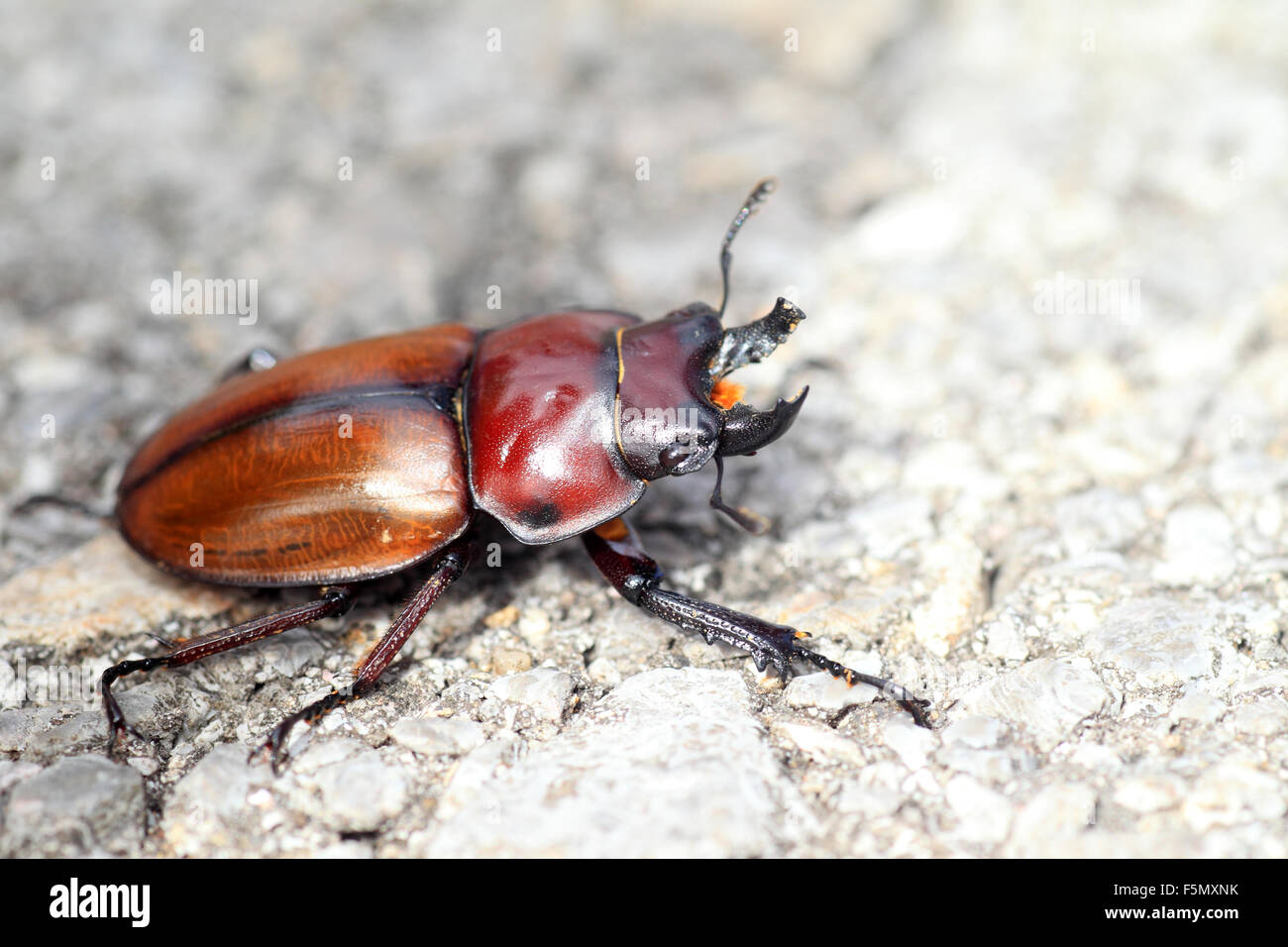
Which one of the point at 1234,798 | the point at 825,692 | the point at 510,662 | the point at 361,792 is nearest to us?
the point at 1234,798

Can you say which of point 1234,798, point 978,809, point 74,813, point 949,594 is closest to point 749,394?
point 949,594

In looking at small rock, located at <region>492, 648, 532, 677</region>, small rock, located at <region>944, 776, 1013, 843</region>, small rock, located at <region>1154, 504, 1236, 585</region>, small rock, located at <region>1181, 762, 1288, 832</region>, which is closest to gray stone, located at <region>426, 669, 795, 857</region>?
small rock, located at <region>492, 648, 532, 677</region>

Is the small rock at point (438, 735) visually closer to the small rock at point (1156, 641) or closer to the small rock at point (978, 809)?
the small rock at point (978, 809)

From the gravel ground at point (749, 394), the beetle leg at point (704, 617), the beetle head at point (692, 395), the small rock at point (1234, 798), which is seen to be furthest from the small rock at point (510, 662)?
the small rock at point (1234, 798)

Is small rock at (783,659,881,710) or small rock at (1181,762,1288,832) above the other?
small rock at (1181,762,1288,832)

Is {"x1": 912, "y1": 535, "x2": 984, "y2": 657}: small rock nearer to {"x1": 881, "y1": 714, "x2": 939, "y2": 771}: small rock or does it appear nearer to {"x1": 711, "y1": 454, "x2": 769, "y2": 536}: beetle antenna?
{"x1": 881, "y1": 714, "x2": 939, "y2": 771}: small rock

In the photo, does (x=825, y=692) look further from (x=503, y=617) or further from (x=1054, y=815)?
(x=503, y=617)
